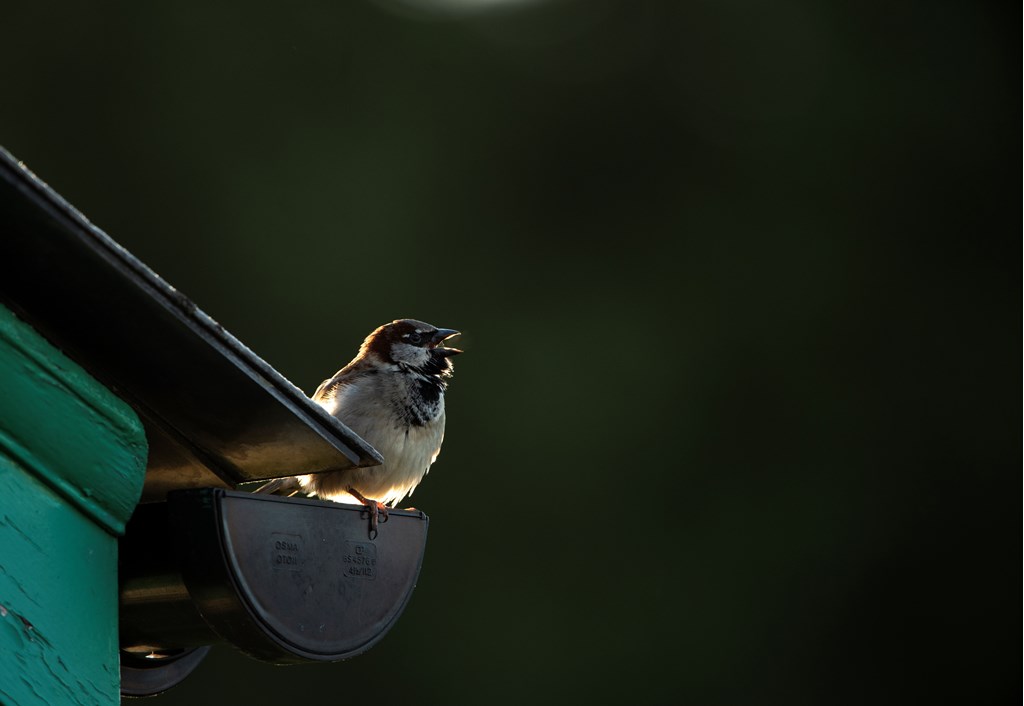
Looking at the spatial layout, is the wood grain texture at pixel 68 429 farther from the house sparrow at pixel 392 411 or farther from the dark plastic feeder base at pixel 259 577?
the house sparrow at pixel 392 411

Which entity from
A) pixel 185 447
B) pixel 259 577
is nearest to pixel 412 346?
pixel 185 447

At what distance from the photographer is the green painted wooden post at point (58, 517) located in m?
1.45

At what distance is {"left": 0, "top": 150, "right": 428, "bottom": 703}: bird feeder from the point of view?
148 cm

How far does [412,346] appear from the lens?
323 centimetres

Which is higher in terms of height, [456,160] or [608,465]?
[456,160]

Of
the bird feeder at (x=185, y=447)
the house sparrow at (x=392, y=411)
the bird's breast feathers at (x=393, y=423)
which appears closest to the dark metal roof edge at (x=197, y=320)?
the bird feeder at (x=185, y=447)

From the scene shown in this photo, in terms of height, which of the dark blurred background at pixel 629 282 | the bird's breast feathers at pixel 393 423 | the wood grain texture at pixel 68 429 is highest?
the dark blurred background at pixel 629 282

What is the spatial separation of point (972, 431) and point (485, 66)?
5.21m

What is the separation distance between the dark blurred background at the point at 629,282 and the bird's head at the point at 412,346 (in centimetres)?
500

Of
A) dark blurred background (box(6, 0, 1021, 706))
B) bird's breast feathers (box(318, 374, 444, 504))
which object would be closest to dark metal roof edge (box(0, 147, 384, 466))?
bird's breast feathers (box(318, 374, 444, 504))

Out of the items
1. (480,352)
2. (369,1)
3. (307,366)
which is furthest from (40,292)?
(369,1)

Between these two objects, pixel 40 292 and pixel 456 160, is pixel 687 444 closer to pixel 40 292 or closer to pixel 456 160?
pixel 456 160

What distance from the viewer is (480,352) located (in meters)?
9.91

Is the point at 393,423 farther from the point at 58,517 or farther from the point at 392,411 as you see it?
the point at 58,517
